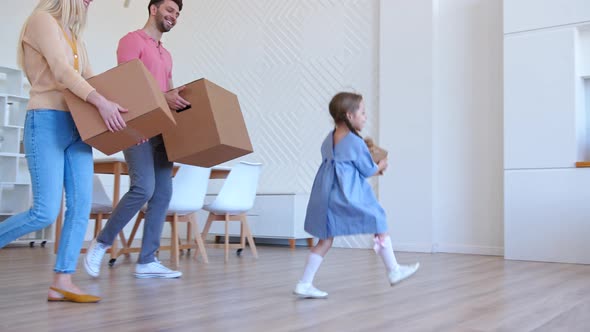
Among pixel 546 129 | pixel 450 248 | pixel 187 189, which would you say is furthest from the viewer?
pixel 450 248

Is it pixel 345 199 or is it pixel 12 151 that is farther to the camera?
pixel 12 151

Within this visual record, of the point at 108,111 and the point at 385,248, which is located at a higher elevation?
the point at 108,111

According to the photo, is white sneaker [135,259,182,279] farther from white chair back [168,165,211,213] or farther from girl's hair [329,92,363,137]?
girl's hair [329,92,363,137]

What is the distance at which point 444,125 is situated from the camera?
5348 mm

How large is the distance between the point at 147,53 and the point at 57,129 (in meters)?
0.93

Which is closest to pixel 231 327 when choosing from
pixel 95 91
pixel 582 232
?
pixel 95 91

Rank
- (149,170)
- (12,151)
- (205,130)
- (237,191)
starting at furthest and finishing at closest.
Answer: (12,151) < (237,191) < (149,170) < (205,130)

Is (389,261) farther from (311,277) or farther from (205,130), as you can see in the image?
(205,130)

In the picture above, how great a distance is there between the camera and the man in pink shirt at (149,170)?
296 cm

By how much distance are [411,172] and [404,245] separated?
660mm

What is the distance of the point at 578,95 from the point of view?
4.51m

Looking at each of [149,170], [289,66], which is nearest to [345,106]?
[149,170]

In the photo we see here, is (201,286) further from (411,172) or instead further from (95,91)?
(411,172)

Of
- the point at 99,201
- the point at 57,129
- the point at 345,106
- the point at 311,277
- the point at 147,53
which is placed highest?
the point at 147,53
